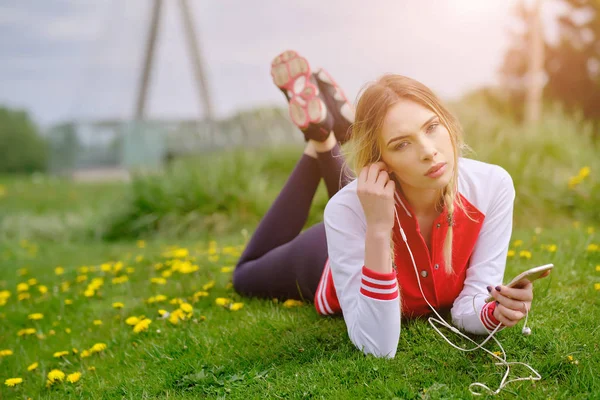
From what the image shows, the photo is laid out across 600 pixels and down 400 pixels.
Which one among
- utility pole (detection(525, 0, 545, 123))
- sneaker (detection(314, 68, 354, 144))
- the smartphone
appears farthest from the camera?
utility pole (detection(525, 0, 545, 123))

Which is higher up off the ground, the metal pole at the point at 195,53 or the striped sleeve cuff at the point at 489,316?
the metal pole at the point at 195,53

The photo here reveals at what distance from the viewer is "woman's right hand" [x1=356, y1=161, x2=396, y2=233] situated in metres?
2.04

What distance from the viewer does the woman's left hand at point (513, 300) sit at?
1906 mm

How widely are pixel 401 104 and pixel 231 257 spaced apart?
254 cm

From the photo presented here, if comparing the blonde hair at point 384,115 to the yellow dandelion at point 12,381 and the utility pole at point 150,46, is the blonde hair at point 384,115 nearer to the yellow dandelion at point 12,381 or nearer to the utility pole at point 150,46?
the yellow dandelion at point 12,381

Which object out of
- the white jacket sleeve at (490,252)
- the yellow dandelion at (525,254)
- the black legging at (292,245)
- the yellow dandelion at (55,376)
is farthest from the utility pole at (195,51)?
the white jacket sleeve at (490,252)

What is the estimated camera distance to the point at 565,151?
759cm

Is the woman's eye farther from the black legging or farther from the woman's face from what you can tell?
the black legging

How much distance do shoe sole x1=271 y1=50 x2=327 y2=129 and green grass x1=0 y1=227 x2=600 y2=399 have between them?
1021 millimetres

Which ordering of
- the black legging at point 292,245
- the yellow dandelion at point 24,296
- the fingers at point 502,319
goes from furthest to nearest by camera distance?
the yellow dandelion at point 24,296
the black legging at point 292,245
the fingers at point 502,319

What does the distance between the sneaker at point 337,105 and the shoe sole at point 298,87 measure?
0.54 feet

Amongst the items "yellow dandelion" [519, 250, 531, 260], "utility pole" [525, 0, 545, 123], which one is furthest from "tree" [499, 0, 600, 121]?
"yellow dandelion" [519, 250, 531, 260]

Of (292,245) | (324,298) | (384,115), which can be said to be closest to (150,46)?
(292,245)

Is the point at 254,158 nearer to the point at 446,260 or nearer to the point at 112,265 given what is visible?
the point at 112,265
